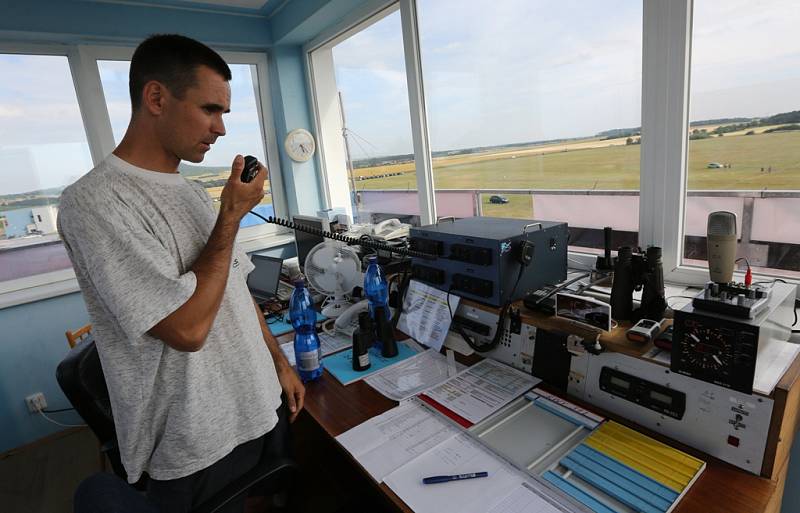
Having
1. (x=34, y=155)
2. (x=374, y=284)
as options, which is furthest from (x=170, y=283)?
(x=34, y=155)

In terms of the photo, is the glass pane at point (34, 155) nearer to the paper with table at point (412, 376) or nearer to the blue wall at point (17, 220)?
the blue wall at point (17, 220)

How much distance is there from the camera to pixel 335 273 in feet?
6.43

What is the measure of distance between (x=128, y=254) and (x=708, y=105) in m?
1.66

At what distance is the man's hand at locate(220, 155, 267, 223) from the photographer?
95cm

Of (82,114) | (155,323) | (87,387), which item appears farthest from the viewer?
(82,114)

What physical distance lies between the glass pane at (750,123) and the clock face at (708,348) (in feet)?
2.07

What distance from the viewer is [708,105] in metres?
1.33

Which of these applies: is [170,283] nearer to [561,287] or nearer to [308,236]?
[561,287]

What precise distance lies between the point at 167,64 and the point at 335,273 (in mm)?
1166

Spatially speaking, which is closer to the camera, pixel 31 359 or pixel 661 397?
pixel 661 397

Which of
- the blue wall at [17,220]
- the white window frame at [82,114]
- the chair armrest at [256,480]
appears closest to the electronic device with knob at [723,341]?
the chair armrest at [256,480]

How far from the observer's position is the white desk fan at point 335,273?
196cm

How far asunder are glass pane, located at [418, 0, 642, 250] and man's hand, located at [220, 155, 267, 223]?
1287 millimetres

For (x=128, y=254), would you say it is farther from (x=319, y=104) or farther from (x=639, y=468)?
(x=319, y=104)
